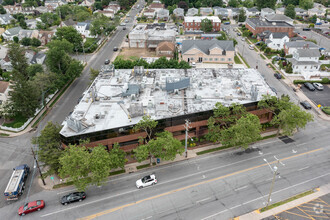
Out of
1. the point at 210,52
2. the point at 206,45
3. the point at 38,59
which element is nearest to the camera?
the point at 38,59

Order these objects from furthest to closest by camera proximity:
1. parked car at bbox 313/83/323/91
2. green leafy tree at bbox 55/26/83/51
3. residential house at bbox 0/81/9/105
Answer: green leafy tree at bbox 55/26/83/51
parked car at bbox 313/83/323/91
residential house at bbox 0/81/9/105

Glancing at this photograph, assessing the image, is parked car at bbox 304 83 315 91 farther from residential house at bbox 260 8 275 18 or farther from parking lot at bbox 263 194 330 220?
residential house at bbox 260 8 275 18

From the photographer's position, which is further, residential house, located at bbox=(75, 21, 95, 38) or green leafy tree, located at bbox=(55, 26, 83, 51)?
residential house, located at bbox=(75, 21, 95, 38)

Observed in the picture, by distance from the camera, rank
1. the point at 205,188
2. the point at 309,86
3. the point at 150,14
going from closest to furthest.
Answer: the point at 205,188 → the point at 309,86 → the point at 150,14

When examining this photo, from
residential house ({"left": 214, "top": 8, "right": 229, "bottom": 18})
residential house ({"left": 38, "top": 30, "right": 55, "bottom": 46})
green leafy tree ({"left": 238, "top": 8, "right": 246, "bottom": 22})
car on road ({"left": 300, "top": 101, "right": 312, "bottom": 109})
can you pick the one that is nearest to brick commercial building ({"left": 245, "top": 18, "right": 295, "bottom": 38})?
green leafy tree ({"left": 238, "top": 8, "right": 246, "bottom": 22})

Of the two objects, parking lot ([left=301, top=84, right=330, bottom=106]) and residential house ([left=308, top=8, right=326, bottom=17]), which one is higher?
residential house ([left=308, top=8, right=326, bottom=17])

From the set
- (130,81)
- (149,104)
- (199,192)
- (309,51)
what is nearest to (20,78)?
(130,81)

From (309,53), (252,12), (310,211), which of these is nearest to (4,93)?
(310,211)

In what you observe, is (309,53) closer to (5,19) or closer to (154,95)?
(154,95)
